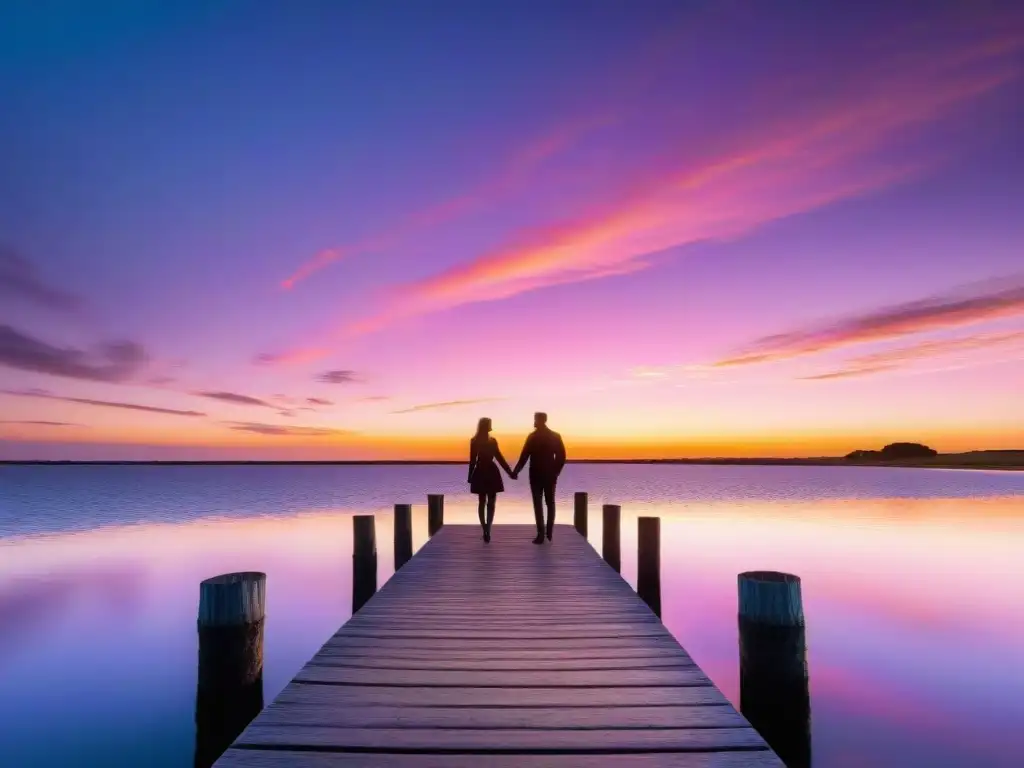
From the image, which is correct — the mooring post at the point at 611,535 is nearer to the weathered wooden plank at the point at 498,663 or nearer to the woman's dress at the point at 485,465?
the woman's dress at the point at 485,465

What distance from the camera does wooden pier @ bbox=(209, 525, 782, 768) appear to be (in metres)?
3.43

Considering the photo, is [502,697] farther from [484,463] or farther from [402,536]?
[402,536]

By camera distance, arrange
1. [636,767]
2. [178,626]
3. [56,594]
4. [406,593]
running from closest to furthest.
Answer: [636,767], [406,593], [178,626], [56,594]

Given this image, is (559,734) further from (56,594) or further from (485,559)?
(56,594)

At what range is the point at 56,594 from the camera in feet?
56.1

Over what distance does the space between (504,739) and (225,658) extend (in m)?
2.38

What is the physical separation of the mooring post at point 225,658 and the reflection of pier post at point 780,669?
362 cm

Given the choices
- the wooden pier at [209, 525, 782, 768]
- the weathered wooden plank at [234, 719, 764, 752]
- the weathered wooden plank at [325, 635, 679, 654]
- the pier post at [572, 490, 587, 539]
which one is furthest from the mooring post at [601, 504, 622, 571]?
the weathered wooden plank at [234, 719, 764, 752]

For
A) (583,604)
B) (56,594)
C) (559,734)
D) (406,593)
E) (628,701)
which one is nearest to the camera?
(559,734)

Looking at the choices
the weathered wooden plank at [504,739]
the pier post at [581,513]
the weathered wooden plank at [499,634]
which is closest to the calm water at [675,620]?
the pier post at [581,513]

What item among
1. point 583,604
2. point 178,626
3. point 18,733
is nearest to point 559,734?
point 583,604

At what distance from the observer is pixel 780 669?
15.2 feet

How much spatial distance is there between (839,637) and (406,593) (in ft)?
33.3

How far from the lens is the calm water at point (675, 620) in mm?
8875
